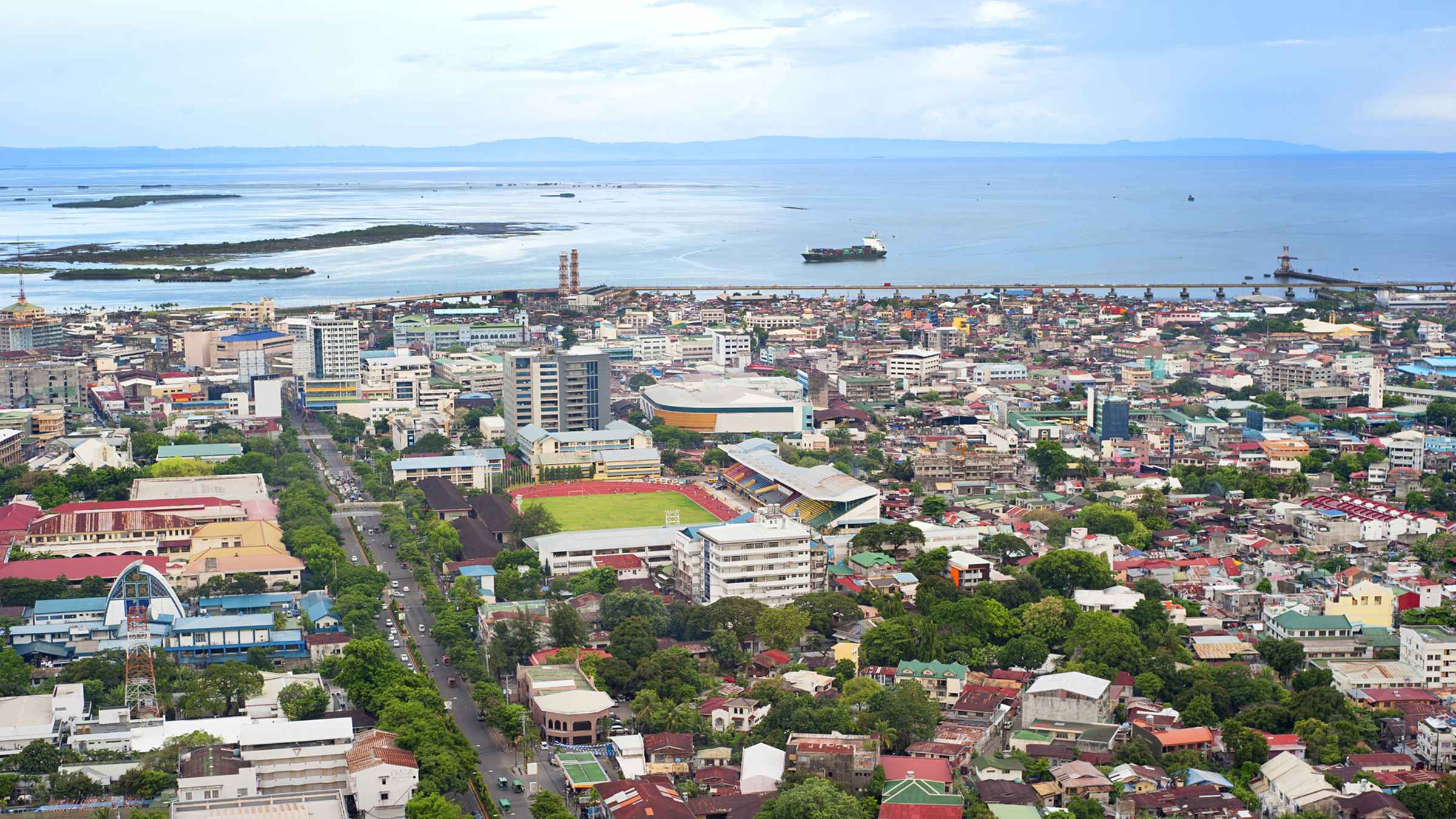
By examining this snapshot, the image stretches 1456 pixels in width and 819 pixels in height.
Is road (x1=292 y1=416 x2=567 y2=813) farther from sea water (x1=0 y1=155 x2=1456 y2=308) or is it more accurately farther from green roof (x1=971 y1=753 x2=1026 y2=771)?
sea water (x1=0 y1=155 x2=1456 y2=308)

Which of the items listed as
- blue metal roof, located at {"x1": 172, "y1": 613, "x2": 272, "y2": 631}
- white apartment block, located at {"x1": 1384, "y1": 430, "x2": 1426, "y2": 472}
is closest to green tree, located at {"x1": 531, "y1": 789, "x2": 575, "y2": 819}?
blue metal roof, located at {"x1": 172, "y1": 613, "x2": 272, "y2": 631}

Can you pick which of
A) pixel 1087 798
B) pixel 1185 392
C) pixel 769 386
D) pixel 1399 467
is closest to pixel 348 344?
pixel 769 386

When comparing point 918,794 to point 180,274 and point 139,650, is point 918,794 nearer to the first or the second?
point 139,650

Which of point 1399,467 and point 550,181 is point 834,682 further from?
point 550,181

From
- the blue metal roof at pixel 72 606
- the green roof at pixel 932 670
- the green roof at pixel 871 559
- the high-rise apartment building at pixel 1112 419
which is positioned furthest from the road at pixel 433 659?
the high-rise apartment building at pixel 1112 419

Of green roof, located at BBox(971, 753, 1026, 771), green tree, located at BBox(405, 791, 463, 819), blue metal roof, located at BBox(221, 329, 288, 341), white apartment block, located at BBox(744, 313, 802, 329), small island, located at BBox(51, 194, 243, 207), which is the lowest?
green roof, located at BBox(971, 753, 1026, 771)

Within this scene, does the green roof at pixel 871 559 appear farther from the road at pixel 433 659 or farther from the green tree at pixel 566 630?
the road at pixel 433 659
